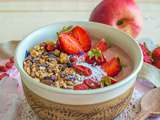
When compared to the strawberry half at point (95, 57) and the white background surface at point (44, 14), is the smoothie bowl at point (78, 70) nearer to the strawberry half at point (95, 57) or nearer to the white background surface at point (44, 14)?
the strawberry half at point (95, 57)

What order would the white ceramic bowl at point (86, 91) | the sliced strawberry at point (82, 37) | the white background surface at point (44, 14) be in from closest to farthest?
the white ceramic bowl at point (86, 91) → the sliced strawberry at point (82, 37) → the white background surface at point (44, 14)

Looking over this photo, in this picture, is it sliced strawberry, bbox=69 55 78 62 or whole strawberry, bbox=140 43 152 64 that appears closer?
sliced strawberry, bbox=69 55 78 62

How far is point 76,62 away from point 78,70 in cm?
2

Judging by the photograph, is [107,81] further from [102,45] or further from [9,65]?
[9,65]

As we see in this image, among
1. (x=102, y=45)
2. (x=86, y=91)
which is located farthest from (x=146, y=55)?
(x=86, y=91)

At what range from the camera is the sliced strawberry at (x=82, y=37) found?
2.01 feet

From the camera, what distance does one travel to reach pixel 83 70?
22.0 inches

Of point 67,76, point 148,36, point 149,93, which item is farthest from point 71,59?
point 148,36

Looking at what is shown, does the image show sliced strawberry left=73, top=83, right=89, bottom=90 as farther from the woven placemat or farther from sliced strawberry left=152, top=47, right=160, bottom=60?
sliced strawberry left=152, top=47, right=160, bottom=60

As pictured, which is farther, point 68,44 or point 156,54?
point 156,54

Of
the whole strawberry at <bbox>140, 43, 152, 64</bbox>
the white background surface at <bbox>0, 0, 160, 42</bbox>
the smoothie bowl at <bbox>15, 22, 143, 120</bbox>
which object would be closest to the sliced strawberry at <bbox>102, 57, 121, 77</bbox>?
the smoothie bowl at <bbox>15, 22, 143, 120</bbox>

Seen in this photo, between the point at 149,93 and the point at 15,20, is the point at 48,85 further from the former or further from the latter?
the point at 15,20

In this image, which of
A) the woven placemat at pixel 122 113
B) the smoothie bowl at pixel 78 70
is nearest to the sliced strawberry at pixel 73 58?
the smoothie bowl at pixel 78 70

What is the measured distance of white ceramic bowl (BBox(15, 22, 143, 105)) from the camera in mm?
513
